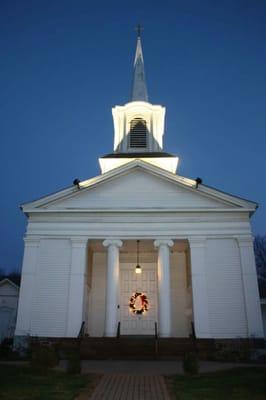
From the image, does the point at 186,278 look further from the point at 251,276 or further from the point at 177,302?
the point at 251,276

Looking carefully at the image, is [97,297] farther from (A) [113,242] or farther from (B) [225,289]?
(B) [225,289]

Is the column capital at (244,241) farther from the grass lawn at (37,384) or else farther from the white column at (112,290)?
the grass lawn at (37,384)

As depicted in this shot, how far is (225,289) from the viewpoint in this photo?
53.6ft

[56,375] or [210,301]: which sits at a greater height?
[210,301]

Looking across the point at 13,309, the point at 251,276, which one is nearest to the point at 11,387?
the point at 251,276

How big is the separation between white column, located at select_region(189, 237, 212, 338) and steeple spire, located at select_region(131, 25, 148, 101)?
14935 mm

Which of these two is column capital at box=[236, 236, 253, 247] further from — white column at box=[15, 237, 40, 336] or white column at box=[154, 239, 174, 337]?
white column at box=[15, 237, 40, 336]

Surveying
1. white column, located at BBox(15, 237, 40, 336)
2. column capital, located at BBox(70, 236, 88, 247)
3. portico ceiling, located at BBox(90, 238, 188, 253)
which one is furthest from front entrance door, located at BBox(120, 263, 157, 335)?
white column, located at BBox(15, 237, 40, 336)

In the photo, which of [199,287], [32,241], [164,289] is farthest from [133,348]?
[32,241]

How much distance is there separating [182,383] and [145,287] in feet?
33.9

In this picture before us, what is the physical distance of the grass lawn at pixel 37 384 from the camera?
7105mm

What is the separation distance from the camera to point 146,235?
57.0 ft

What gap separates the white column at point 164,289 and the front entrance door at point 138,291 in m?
2.36

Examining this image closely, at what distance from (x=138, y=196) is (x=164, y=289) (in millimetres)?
4631
